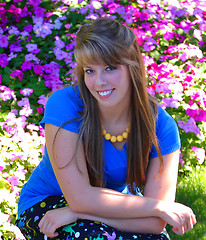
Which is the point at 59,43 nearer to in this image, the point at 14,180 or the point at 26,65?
the point at 26,65

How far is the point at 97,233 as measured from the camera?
193cm

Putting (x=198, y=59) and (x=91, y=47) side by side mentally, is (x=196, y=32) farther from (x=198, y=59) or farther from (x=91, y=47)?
(x=91, y=47)

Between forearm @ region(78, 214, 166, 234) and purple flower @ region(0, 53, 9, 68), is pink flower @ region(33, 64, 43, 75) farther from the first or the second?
forearm @ region(78, 214, 166, 234)

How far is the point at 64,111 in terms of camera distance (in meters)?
2.11

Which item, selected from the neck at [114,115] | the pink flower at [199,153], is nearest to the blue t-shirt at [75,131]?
the neck at [114,115]

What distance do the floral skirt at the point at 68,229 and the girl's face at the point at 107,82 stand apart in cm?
54

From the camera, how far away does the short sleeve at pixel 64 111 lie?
208cm

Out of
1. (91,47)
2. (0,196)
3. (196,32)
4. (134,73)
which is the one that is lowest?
(0,196)

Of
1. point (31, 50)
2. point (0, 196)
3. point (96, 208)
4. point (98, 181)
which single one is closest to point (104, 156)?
point (98, 181)

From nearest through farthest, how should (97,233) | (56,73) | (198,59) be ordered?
1. (97,233)
2. (56,73)
3. (198,59)

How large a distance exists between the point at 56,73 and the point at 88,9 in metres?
1.00

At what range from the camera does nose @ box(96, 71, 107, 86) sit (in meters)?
2.01

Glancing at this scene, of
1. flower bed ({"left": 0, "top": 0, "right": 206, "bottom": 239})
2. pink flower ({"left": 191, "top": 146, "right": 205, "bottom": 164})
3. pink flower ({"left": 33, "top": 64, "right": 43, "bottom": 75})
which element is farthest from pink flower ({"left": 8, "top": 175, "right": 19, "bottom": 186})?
pink flower ({"left": 191, "top": 146, "right": 205, "bottom": 164})

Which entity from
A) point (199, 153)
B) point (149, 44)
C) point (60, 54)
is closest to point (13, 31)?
point (60, 54)
